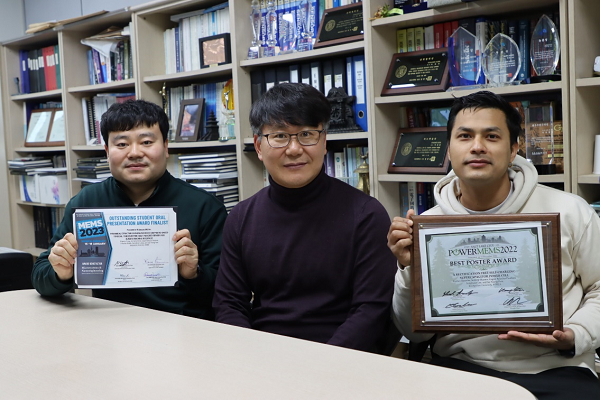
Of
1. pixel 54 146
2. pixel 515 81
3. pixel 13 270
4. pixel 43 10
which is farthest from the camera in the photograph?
pixel 43 10

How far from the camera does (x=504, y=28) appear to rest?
2.44 metres

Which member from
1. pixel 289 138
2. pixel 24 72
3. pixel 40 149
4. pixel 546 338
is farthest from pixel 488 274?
pixel 24 72

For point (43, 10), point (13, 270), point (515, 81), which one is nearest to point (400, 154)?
point (515, 81)

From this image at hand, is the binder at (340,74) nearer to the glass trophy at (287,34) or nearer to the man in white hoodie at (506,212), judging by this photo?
the glass trophy at (287,34)

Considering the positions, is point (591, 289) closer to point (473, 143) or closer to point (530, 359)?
point (530, 359)

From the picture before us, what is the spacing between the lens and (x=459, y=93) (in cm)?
241

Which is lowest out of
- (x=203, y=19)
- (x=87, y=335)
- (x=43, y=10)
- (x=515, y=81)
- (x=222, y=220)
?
(x=87, y=335)

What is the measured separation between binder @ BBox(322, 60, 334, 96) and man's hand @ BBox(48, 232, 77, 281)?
1.61m

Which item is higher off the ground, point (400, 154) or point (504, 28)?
point (504, 28)

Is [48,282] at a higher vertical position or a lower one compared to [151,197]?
lower

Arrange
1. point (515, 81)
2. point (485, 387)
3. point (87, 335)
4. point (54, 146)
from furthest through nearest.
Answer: point (54, 146)
point (515, 81)
point (87, 335)
point (485, 387)

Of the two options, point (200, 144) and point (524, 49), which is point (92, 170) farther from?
point (524, 49)

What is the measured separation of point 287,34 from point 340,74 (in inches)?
15.4

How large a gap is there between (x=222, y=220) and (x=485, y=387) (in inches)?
47.0
